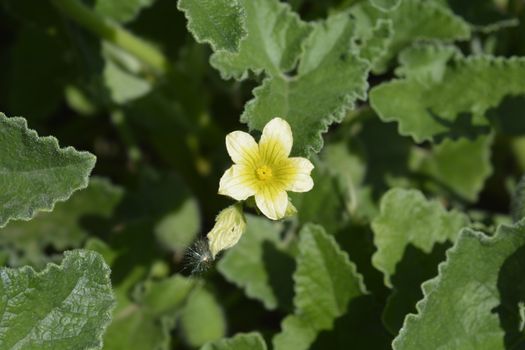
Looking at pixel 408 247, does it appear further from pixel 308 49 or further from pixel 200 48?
pixel 200 48

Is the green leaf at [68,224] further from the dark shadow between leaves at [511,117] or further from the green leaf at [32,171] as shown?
the dark shadow between leaves at [511,117]

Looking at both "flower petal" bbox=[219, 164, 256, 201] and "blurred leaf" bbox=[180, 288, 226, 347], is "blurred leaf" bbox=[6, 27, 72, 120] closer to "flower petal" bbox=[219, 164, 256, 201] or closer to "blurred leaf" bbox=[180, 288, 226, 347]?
A: "blurred leaf" bbox=[180, 288, 226, 347]

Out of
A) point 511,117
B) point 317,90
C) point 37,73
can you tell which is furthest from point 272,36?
point 37,73

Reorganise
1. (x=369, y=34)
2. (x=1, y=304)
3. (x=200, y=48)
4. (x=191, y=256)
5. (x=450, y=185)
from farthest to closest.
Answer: (x=450, y=185), (x=200, y=48), (x=369, y=34), (x=191, y=256), (x=1, y=304)

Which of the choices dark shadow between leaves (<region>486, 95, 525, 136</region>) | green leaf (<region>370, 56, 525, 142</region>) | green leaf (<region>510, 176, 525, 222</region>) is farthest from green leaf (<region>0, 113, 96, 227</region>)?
dark shadow between leaves (<region>486, 95, 525, 136</region>)

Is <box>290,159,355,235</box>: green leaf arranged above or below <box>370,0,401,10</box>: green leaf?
below

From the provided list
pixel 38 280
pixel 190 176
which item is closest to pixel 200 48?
pixel 190 176

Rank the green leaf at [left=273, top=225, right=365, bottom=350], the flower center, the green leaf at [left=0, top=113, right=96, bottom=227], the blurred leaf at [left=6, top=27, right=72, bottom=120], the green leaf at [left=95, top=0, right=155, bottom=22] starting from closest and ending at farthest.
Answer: the green leaf at [left=0, top=113, right=96, bottom=227]
the flower center
the green leaf at [left=273, top=225, right=365, bottom=350]
the green leaf at [left=95, top=0, right=155, bottom=22]
the blurred leaf at [left=6, top=27, right=72, bottom=120]
